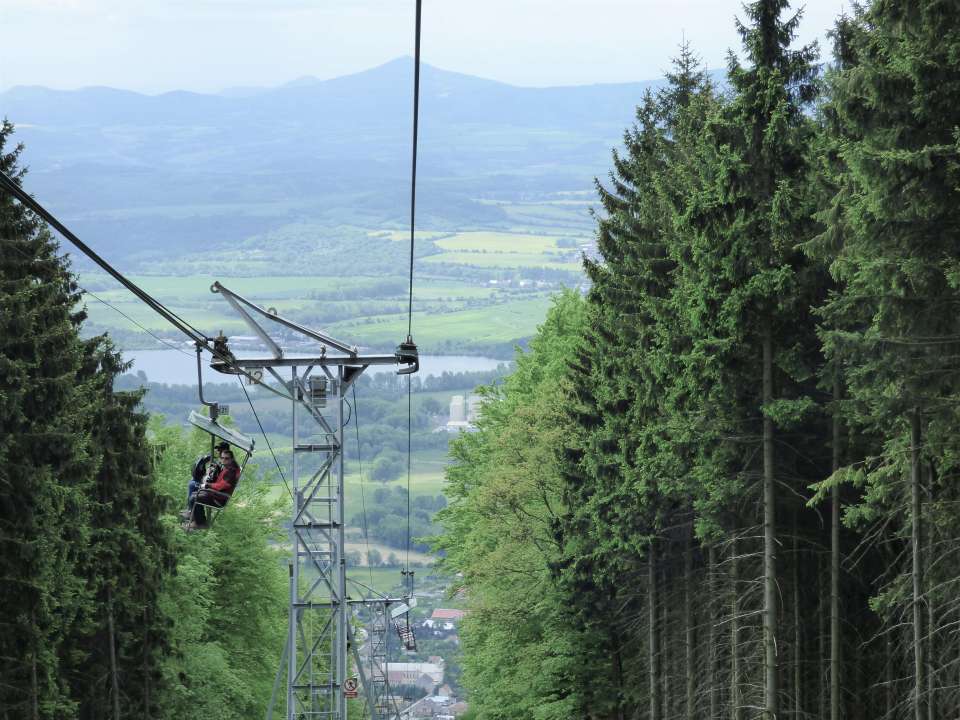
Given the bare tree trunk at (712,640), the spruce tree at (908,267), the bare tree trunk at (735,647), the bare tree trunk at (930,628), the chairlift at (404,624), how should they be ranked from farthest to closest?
1. the chairlift at (404,624)
2. the bare tree trunk at (712,640)
3. the bare tree trunk at (735,647)
4. the bare tree trunk at (930,628)
5. the spruce tree at (908,267)

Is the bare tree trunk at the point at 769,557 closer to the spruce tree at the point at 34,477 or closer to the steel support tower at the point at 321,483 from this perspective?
the steel support tower at the point at 321,483

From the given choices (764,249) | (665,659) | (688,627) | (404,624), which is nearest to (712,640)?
(688,627)

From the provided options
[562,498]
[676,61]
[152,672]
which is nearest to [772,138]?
[676,61]

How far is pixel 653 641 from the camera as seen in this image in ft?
113

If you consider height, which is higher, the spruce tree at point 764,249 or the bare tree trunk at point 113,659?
the spruce tree at point 764,249

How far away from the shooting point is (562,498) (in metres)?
39.1

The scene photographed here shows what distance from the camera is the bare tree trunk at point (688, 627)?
31469 millimetres

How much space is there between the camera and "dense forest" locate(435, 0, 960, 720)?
60.7 feet

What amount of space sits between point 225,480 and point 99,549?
847cm

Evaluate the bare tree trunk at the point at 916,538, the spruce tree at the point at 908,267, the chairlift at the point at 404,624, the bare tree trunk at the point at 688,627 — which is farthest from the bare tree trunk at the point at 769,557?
the chairlift at the point at 404,624

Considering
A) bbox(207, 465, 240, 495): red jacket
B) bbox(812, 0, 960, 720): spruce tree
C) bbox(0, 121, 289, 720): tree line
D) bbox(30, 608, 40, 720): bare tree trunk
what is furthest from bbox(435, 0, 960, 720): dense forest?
bbox(30, 608, 40, 720): bare tree trunk

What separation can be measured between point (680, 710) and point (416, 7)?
24967 mm

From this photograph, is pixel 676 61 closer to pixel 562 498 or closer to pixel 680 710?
pixel 562 498

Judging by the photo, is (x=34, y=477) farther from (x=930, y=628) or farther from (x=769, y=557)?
(x=930, y=628)
